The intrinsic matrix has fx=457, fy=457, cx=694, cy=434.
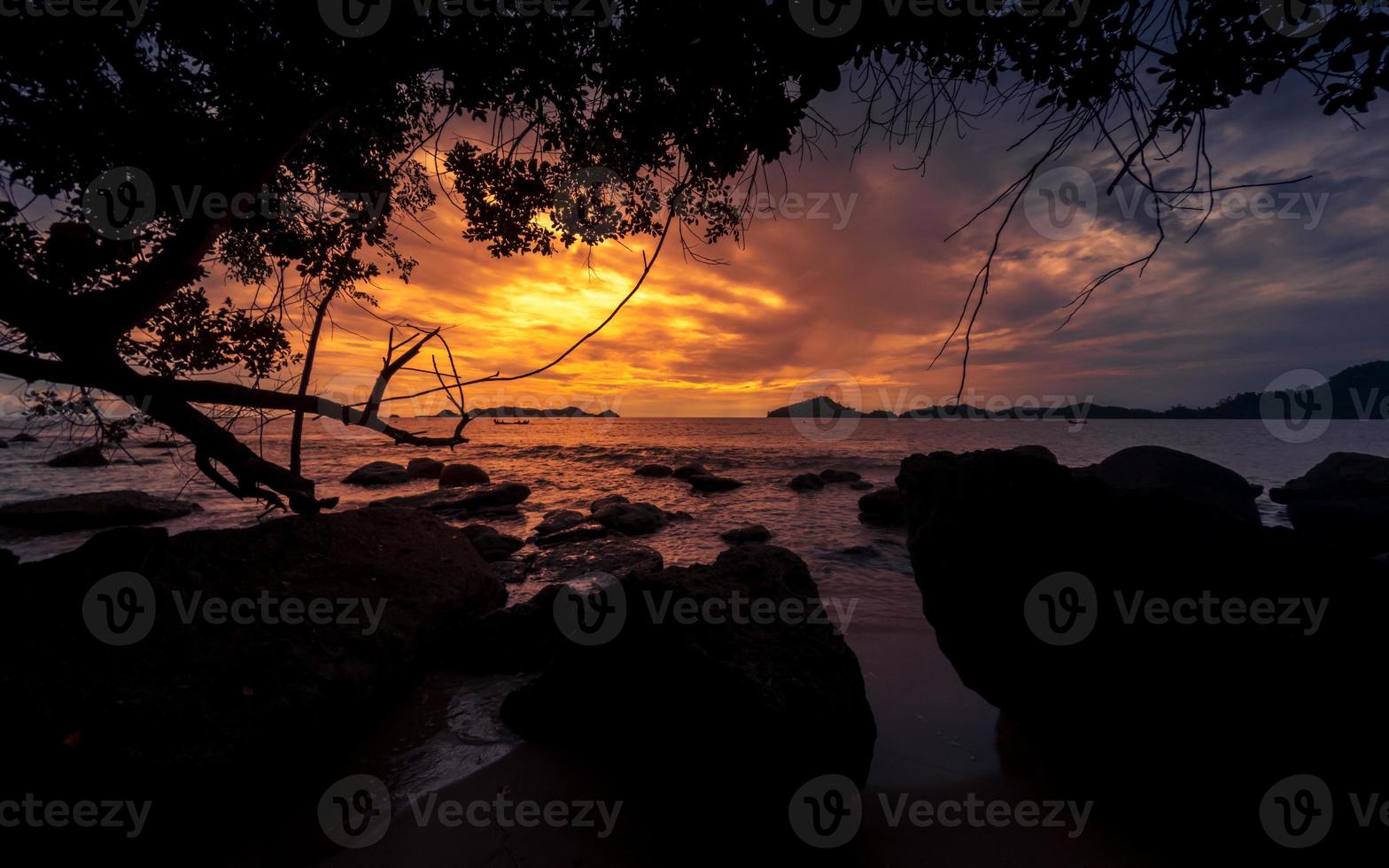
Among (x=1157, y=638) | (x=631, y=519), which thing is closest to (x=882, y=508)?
(x=631, y=519)

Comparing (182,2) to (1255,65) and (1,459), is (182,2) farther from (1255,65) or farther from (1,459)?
(1,459)

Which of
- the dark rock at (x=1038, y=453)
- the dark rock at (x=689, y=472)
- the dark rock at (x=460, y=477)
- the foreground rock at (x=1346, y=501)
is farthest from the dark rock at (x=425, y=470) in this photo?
the foreground rock at (x=1346, y=501)

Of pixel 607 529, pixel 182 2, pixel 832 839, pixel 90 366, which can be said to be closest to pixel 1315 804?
pixel 832 839

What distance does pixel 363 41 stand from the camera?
304 centimetres

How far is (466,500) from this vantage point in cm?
1265

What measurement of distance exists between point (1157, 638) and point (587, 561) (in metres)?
6.35

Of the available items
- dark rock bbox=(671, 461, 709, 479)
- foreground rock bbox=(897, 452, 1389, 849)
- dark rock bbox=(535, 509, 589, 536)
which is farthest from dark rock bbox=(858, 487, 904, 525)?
foreground rock bbox=(897, 452, 1389, 849)

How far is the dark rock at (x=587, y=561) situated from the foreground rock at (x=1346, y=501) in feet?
23.5

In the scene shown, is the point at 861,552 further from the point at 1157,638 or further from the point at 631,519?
the point at 1157,638

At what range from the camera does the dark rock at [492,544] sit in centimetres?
Result: 780

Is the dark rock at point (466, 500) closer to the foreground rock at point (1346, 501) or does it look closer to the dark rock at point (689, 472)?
the dark rock at point (689, 472)

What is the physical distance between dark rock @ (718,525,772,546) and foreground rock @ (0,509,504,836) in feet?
19.3

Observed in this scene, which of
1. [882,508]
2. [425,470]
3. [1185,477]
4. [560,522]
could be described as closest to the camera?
[560,522]

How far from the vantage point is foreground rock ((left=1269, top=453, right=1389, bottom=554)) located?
9.34 metres
